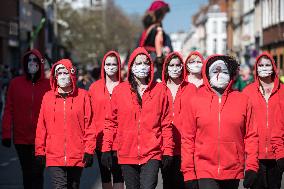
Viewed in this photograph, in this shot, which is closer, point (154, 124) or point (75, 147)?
point (154, 124)

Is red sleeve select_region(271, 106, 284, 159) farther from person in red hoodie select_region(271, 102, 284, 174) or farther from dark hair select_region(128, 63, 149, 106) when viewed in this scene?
dark hair select_region(128, 63, 149, 106)

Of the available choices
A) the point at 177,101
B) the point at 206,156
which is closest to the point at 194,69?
the point at 177,101

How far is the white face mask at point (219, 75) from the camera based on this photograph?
23.2 feet

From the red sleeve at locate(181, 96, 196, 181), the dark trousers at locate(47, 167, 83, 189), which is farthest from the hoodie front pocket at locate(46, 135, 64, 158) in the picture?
the red sleeve at locate(181, 96, 196, 181)

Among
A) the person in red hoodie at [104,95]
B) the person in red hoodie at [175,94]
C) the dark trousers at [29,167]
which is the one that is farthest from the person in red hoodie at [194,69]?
the dark trousers at [29,167]

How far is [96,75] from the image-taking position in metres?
13.6

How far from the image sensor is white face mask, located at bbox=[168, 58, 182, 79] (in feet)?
29.9

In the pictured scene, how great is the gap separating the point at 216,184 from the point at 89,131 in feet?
6.71

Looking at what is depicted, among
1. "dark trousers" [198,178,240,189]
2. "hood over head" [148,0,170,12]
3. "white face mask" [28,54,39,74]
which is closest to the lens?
"dark trousers" [198,178,240,189]

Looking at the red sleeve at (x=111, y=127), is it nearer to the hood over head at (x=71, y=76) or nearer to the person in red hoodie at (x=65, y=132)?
the person in red hoodie at (x=65, y=132)

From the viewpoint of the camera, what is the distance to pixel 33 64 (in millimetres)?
9836

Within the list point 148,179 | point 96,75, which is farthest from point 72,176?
point 96,75

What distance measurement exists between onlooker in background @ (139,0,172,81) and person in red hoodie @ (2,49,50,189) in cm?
245

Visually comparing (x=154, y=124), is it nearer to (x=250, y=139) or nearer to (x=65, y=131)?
(x=65, y=131)
